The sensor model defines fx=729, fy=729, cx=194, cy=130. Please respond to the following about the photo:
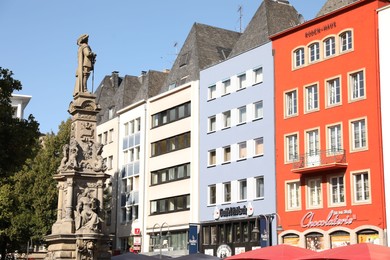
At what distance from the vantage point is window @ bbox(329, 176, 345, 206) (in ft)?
143

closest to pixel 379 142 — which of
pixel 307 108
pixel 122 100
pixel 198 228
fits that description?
pixel 307 108

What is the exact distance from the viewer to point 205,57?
61.5 metres

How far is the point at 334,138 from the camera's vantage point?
44750 mm

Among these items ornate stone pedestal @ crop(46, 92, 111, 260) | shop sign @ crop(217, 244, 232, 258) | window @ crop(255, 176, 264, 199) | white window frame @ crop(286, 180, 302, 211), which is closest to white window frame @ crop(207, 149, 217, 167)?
window @ crop(255, 176, 264, 199)

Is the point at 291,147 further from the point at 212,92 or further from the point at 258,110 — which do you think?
the point at 212,92

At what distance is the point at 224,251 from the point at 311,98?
1315cm

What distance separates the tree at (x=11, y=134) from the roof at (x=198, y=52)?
28.4 m

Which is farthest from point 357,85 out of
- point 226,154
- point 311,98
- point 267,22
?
point 226,154

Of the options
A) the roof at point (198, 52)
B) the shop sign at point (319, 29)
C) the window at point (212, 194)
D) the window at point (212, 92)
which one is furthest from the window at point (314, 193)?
the roof at point (198, 52)

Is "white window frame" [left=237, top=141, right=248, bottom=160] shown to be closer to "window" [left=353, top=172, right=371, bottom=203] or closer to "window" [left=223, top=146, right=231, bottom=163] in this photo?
"window" [left=223, top=146, right=231, bottom=163]

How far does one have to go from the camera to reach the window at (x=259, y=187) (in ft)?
165

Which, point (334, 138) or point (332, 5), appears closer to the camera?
point (334, 138)

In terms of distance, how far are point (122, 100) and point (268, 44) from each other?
26848 mm

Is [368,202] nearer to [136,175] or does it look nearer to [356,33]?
[356,33]
